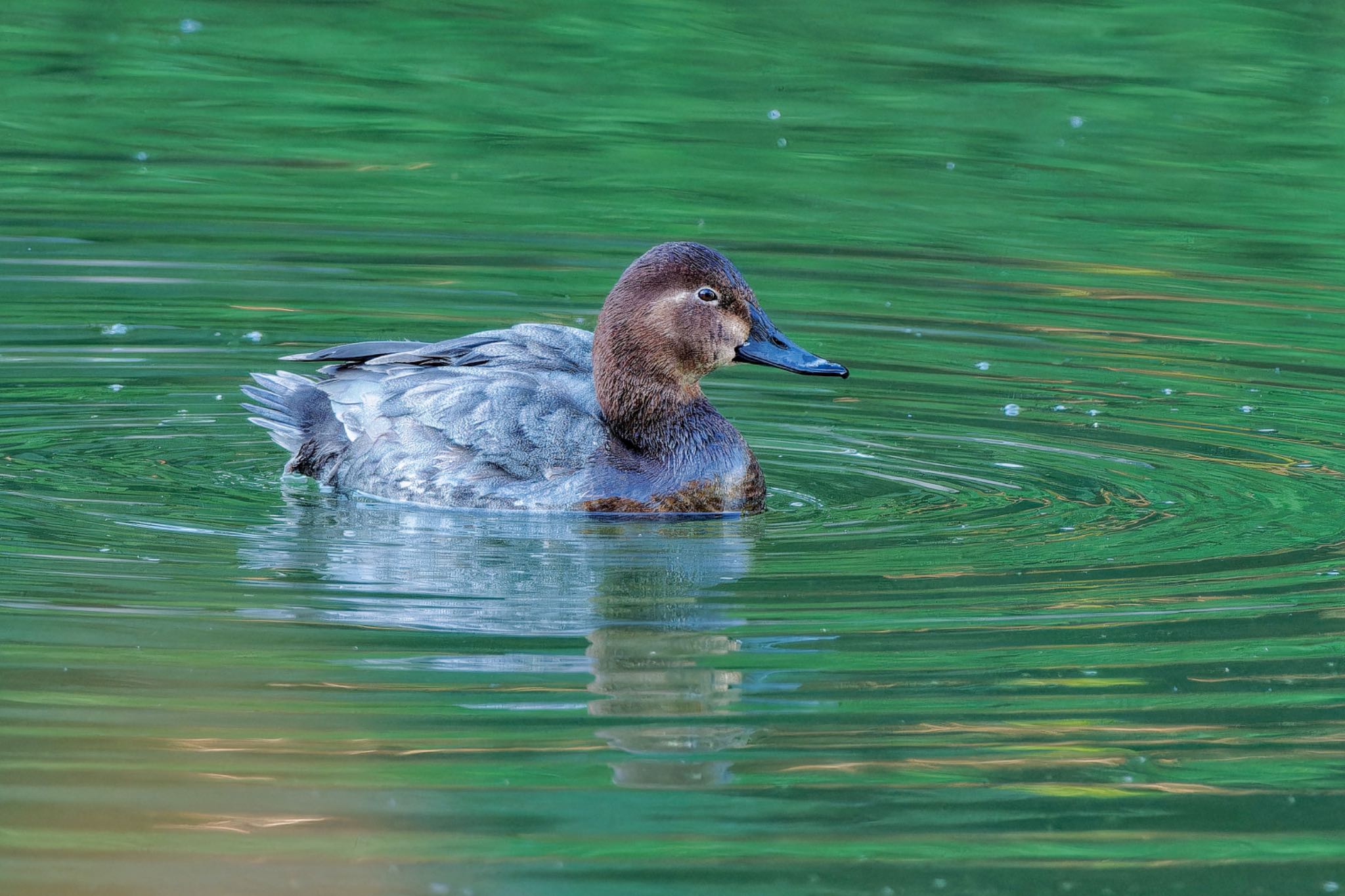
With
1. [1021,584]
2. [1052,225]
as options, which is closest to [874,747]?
[1021,584]

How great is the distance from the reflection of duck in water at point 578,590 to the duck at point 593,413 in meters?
0.14

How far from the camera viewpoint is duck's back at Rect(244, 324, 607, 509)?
8359mm

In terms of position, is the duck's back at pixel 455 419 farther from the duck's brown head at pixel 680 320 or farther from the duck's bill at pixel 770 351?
the duck's bill at pixel 770 351

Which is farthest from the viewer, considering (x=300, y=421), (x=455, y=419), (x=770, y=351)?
(x=300, y=421)

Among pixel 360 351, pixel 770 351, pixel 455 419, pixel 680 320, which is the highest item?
pixel 680 320

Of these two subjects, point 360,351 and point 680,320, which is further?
point 360,351

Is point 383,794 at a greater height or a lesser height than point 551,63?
lesser

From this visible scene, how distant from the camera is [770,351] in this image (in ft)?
28.1

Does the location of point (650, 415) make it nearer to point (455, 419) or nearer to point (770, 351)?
point (770, 351)

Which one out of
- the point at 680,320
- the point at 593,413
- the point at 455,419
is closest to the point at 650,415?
the point at 593,413

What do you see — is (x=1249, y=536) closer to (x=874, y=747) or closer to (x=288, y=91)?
(x=874, y=747)

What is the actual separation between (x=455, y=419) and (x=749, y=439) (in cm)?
180

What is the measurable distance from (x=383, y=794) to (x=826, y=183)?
1008 cm

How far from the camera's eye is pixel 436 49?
17406mm
